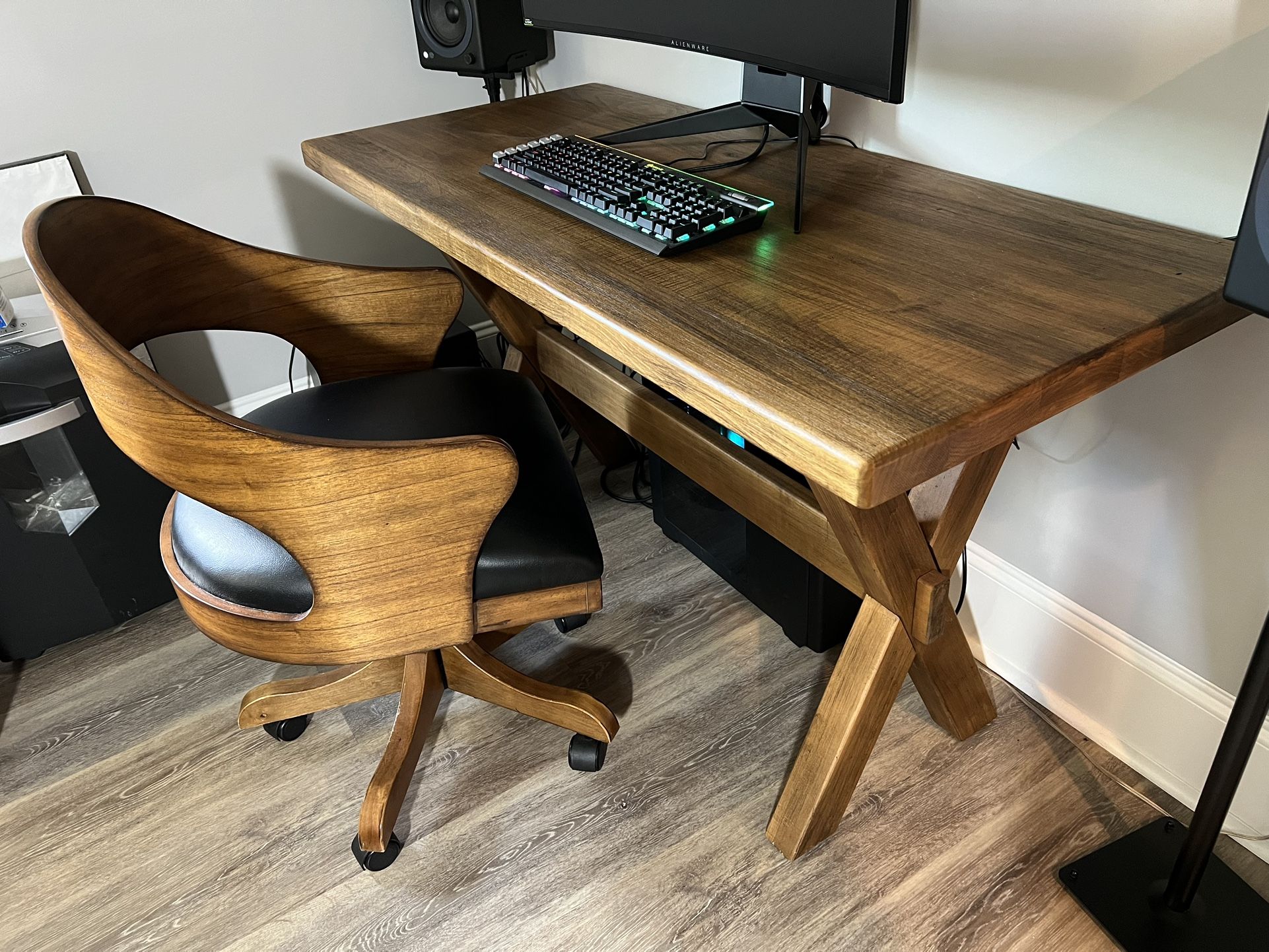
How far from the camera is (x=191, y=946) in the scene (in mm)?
1249

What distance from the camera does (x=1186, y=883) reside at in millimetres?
Answer: 1131

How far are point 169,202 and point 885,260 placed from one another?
1.56m

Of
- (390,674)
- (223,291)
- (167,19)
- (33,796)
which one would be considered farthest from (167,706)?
(167,19)

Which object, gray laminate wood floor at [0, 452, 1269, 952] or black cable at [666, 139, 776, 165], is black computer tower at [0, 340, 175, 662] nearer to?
gray laminate wood floor at [0, 452, 1269, 952]

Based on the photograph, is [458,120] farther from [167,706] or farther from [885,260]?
[167,706]

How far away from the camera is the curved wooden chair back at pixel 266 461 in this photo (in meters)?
0.95

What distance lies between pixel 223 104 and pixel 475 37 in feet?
1.77

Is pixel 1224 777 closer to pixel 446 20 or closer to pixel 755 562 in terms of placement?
pixel 755 562

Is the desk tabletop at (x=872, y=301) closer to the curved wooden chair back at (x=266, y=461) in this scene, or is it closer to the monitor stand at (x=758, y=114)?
the monitor stand at (x=758, y=114)

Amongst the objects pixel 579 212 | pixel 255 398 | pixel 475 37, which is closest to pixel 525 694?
pixel 579 212

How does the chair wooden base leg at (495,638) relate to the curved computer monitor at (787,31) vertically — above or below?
below

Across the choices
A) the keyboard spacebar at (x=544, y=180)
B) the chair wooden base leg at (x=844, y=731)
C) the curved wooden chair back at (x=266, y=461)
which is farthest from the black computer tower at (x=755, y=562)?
the curved wooden chair back at (x=266, y=461)

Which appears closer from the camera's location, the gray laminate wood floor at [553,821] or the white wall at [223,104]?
the gray laminate wood floor at [553,821]

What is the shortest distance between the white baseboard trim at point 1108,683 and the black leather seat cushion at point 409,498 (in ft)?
2.44
